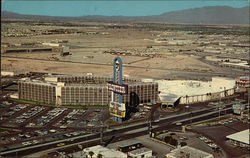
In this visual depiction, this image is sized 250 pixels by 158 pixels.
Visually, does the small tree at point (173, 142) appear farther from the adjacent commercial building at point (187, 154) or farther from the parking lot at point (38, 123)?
the parking lot at point (38, 123)

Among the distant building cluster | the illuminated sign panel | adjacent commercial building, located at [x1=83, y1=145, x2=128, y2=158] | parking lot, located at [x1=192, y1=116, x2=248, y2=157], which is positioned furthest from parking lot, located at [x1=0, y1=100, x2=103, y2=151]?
the distant building cluster

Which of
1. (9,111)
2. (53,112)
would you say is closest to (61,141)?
(53,112)

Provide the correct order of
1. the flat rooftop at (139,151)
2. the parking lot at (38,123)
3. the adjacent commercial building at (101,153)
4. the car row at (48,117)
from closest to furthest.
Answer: the adjacent commercial building at (101,153), the flat rooftop at (139,151), the parking lot at (38,123), the car row at (48,117)

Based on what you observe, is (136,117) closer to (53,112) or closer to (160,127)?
(160,127)

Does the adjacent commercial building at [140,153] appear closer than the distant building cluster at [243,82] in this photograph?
Yes

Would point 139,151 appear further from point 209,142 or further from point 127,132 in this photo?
point 209,142

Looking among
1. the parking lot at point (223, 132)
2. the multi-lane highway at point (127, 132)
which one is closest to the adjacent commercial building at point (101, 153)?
the multi-lane highway at point (127, 132)

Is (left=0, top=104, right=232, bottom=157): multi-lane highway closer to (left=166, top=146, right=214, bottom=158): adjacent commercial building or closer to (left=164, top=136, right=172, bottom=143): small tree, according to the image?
(left=164, top=136, right=172, bottom=143): small tree
